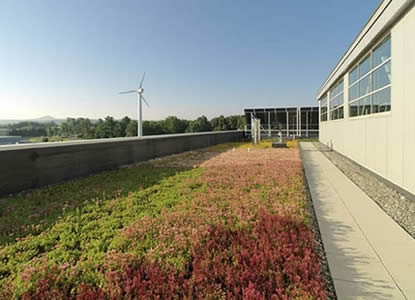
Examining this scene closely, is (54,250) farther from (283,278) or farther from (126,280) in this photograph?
(283,278)

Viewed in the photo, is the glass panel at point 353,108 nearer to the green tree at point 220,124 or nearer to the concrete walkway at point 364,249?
the concrete walkway at point 364,249

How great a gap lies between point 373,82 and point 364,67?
164 centimetres

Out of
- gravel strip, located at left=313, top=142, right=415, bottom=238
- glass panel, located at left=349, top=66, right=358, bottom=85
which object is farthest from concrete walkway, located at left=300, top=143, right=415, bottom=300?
glass panel, located at left=349, top=66, right=358, bottom=85

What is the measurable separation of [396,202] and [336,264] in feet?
11.5

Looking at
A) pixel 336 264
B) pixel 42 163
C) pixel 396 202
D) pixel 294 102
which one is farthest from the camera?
pixel 294 102

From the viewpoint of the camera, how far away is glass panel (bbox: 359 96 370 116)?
857cm

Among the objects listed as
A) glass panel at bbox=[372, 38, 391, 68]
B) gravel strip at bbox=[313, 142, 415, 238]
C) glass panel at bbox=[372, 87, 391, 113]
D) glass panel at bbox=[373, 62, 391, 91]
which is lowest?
gravel strip at bbox=[313, 142, 415, 238]

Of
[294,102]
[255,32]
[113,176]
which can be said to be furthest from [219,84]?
[113,176]

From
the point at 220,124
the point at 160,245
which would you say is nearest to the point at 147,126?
the point at 220,124

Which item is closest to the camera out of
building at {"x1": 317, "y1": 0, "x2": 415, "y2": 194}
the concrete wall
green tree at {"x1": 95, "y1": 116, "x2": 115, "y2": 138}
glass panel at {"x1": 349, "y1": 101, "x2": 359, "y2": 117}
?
building at {"x1": 317, "y1": 0, "x2": 415, "y2": 194}

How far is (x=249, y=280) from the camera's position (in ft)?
8.21

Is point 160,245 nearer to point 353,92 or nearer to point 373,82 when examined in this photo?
point 373,82

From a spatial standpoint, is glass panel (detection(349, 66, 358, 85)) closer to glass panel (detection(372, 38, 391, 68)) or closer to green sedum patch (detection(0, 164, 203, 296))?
glass panel (detection(372, 38, 391, 68))

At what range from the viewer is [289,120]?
109 feet
